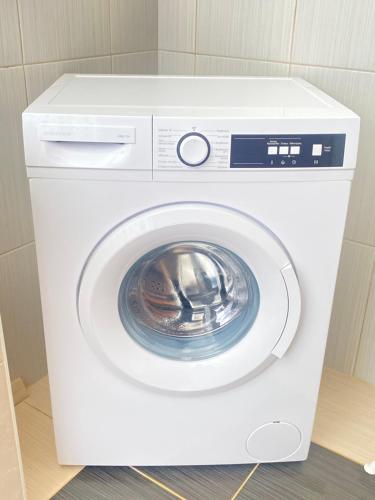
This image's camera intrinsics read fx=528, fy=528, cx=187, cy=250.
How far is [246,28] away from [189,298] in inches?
32.3

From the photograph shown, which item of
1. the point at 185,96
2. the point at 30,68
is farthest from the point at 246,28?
the point at 30,68

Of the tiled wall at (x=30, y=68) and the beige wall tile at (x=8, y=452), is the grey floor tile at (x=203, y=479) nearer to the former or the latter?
the beige wall tile at (x=8, y=452)

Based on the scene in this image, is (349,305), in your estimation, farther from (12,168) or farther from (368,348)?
(12,168)

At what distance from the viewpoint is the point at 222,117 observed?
3.18 feet

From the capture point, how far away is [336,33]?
138 cm

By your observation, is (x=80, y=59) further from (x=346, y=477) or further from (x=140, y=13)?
(x=346, y=477)

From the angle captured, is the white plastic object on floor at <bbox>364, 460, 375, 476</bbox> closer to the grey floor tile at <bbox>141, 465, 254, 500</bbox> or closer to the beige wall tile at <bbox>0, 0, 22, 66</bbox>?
the grey floor tile at <bbox>141, 465, 254, 500</bbox>

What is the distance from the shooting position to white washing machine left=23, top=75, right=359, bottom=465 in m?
0.98

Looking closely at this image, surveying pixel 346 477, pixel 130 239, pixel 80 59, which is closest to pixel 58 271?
pixel 130 239

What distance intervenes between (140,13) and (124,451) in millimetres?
1260

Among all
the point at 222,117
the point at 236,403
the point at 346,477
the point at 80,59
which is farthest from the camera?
the point at 80,59

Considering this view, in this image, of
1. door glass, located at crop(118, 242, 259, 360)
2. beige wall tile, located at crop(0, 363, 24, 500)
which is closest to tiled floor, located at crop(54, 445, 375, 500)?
beige wall tile, located at crop(0, 363, 24, 500)

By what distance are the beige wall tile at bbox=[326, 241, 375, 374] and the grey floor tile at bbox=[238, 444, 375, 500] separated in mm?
374

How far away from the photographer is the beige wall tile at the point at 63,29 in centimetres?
128
